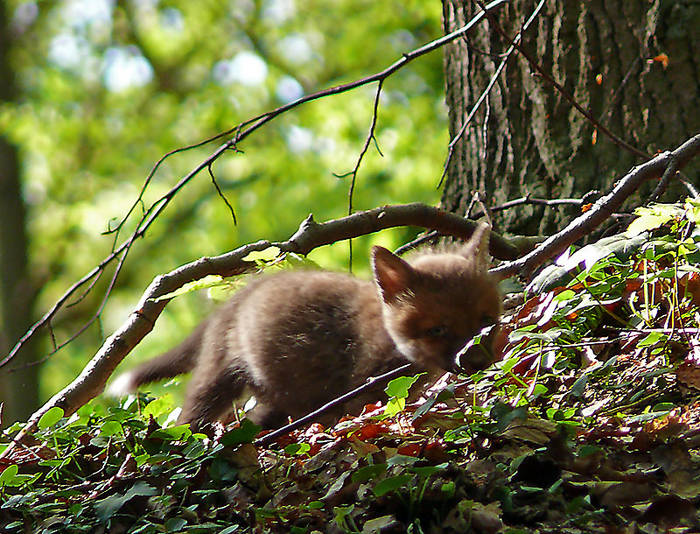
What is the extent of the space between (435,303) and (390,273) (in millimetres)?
273

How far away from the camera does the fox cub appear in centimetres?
379

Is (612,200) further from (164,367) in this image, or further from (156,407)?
(164,367)

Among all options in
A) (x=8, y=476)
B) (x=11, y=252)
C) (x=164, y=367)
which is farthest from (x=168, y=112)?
(x=8, y=476)

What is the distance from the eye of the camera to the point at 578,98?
186 inches

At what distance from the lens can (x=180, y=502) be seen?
254 cm

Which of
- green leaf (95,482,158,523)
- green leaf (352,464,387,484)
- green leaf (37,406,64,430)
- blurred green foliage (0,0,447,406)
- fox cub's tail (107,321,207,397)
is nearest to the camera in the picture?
green leaf (352,464,387,484)

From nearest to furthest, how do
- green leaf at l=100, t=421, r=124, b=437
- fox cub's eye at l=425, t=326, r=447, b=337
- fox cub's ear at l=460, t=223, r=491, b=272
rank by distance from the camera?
green leaf at l=100, t=421, r=124, b=437, fox cub's eye at l=425, t=326, r=447, b=337, fox cub's ear at l=460, t=223, r=491, b=272

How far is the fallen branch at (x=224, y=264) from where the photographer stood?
368cm

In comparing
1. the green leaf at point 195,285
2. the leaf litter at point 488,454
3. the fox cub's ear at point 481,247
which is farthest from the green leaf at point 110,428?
the fox cub's ear at point 481,247

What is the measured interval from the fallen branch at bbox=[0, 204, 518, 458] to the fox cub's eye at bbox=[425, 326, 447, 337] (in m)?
0.66

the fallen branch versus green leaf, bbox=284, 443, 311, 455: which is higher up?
the fallen branch

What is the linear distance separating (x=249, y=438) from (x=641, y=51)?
3438mm

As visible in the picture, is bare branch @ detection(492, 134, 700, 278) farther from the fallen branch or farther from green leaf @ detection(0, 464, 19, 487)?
green leaf @ detection(0, 464, 19, 487)

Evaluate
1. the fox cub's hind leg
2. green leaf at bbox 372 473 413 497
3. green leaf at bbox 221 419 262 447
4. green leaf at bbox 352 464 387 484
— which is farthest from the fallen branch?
green leaf at bbox 372 473 413 497
